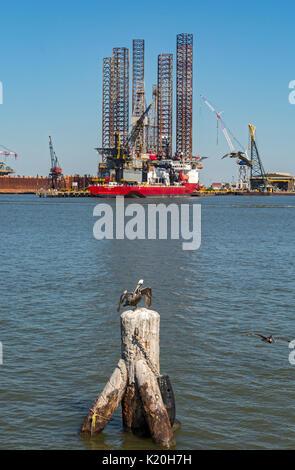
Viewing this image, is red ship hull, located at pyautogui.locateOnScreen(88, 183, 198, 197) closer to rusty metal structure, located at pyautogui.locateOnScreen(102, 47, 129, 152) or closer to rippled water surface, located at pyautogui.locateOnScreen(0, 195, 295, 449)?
rusty metal structure, located at pyautogui.locateOnScreen(102, 47, 129, 152)

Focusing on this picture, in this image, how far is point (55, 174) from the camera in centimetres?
18250

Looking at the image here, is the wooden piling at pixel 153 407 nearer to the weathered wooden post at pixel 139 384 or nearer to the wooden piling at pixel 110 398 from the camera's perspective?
the weathered wooden post at pixel 139 384

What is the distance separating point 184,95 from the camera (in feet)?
503

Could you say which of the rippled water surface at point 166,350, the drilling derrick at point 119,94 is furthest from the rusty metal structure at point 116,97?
the rippled water surface at point 166,350

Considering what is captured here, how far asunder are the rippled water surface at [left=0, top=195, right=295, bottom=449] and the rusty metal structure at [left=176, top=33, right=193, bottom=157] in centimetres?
12852

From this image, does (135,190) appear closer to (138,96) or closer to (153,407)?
(138,96)

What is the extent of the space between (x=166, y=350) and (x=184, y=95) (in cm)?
14625

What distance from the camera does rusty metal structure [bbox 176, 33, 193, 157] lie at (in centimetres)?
14788

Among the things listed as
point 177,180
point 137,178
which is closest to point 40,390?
point 137,178

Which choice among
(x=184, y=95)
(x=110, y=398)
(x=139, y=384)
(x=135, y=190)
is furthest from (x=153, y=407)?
(x=184, y=95)

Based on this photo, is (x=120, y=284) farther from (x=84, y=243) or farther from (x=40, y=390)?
(x=84, y=243)

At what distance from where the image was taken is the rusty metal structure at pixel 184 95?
147875mm

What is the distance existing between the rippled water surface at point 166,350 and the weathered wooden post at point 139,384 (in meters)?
0.36
